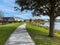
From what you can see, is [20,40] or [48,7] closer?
[20,40]

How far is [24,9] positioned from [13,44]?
31.0 feet

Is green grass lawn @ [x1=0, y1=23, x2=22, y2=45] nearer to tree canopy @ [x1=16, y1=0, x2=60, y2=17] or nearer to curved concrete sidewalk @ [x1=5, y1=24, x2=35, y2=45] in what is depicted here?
curved concrete sidewalk @ [x1=5, y1=24, x2=35, y2=45]

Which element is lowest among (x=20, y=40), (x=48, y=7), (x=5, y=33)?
(x=5, y=33)

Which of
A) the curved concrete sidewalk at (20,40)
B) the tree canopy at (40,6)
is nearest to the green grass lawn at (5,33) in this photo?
the curved concrete sidewalk at (20,40)

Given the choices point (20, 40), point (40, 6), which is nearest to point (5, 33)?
point (40, 6)

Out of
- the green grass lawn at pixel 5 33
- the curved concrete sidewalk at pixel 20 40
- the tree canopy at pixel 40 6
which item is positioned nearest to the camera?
the curved concrete sidewalk at pixel 20 40

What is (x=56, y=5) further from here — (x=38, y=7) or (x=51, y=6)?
(x=38, y=7)

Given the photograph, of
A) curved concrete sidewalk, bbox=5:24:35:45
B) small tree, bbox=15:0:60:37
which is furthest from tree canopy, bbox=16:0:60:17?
curved concrete sidewalk, bbox=5:24:35:45

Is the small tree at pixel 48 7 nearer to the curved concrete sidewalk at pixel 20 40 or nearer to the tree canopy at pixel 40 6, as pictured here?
the tree canopy at pixel 40 6

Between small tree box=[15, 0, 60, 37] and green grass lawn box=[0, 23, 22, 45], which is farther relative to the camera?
small tree box=[15, 0, 60, 37]

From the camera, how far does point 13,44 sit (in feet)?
38.1

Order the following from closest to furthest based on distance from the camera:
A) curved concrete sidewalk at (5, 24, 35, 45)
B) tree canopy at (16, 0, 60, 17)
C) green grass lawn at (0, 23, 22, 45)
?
curved concrete sidewalk at (5, 24, 35, 45), green grass lawn at (0, 23, 22, 45), tree canopy at (16, 0, 60, 17)

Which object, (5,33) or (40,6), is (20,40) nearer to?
(40,6)

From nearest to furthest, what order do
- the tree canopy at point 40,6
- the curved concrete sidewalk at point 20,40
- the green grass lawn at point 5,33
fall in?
the curved concrete sidewalk at point 20,40, the green grass lawn at point 5,33, the tree canopy at point 40,6
